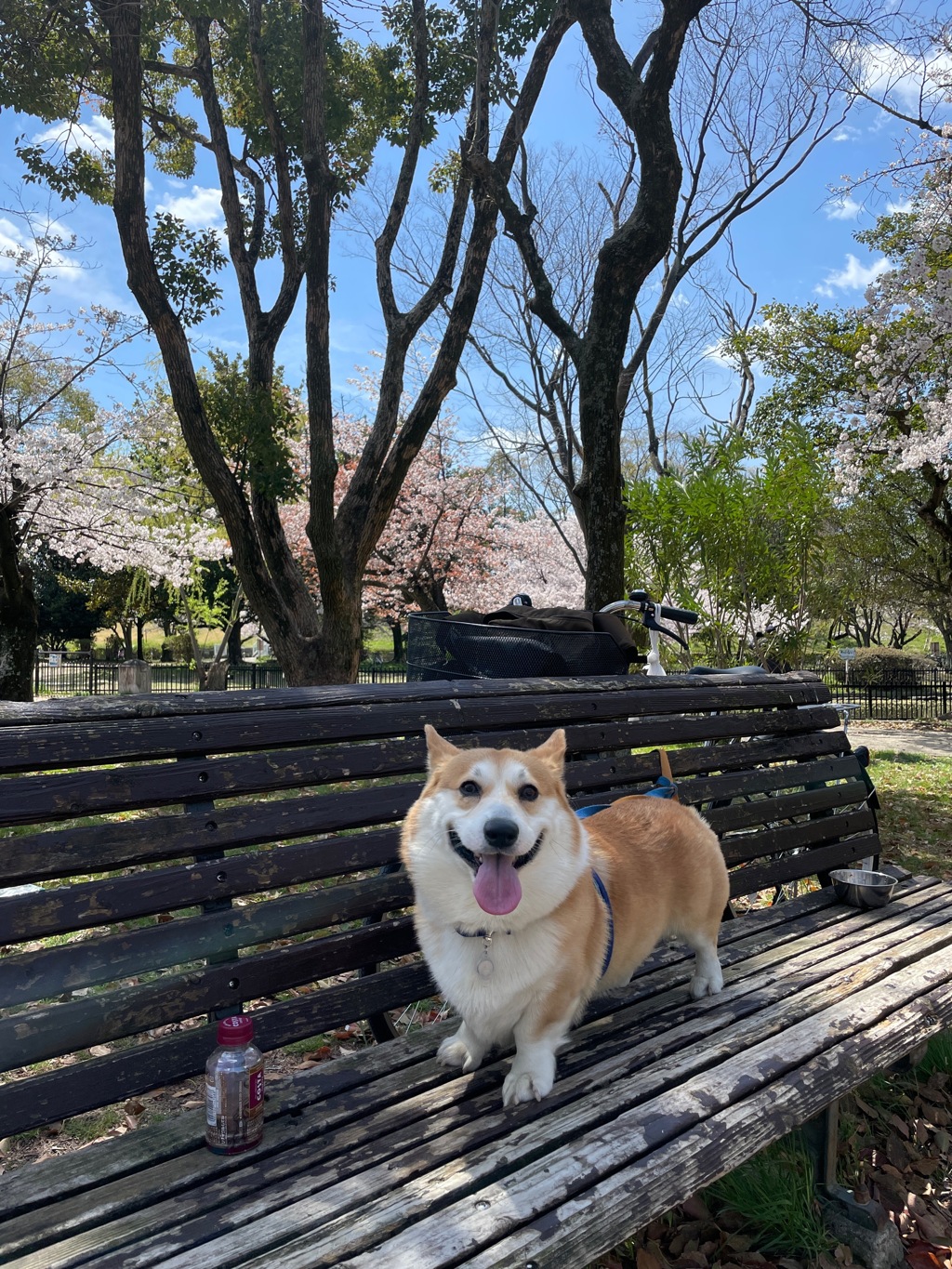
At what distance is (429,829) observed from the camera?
6.24 ft

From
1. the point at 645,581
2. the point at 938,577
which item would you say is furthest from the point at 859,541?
the point at 645,581

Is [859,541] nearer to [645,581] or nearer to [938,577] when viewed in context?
[938,577]

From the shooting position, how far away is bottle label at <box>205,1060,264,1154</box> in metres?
1.59

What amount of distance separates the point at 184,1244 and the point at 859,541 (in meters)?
22.5

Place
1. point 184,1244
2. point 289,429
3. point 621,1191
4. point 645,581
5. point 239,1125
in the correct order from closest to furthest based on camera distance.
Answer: point 184,1244 < point 621,1191 < point 239,1125 < point 289,429 < point 645,581

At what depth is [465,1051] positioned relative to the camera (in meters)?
1.97

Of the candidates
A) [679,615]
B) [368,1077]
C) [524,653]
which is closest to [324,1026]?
[368,1077]

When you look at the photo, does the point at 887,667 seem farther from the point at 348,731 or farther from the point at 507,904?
the point at 507,904

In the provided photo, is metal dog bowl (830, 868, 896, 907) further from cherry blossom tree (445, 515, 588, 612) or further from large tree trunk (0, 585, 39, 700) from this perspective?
cherry blossom tree (445, 515, 588, 612)

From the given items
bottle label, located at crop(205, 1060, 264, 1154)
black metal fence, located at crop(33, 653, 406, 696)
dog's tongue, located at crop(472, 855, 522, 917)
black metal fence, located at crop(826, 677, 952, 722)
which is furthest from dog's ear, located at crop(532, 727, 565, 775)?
black metal fence, located at crop(33, 653, 406, 696)

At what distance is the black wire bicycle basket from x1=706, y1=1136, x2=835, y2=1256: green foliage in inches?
66.5

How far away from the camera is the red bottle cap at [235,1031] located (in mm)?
1678

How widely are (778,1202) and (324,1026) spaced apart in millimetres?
1186

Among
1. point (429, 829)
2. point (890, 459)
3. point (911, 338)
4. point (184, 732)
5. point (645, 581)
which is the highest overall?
point (911, 338)
